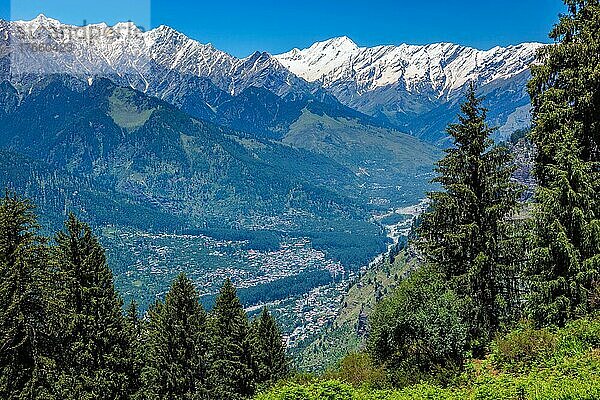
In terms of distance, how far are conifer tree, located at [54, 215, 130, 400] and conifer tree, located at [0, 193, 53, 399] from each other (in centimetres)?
270

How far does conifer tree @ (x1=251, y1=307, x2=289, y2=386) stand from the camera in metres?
45.1

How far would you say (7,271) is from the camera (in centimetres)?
2380

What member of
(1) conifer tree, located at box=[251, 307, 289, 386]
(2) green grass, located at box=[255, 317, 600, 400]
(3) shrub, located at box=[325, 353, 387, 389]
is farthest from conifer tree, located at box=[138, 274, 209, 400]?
(2) green grass, located at box=[255, 317, 600, 400]

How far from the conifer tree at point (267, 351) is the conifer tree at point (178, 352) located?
5515 mm

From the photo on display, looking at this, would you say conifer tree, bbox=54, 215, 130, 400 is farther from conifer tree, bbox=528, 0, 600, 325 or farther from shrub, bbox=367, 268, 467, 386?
conifer tree, bbox=528, 0, 600, 325

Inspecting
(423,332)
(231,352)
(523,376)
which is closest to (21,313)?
(423,332)

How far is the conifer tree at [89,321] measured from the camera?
28672 mm

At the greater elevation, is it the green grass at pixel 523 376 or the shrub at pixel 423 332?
the shrub at pixel 423 332

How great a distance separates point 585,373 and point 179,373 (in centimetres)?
3073

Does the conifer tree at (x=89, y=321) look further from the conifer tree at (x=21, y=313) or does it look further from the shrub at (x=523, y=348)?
the shrub at (x=523, y=348)

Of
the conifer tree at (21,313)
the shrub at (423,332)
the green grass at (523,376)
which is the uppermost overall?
the conifer tree at (21,313)

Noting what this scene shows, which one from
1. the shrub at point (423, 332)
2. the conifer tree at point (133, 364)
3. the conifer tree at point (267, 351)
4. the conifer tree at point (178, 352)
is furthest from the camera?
the conifer tree at point (267, 351)

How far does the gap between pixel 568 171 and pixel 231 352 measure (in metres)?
31.1

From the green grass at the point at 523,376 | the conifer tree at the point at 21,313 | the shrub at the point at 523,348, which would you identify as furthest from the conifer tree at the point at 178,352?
the shrub at the point at 523,348
